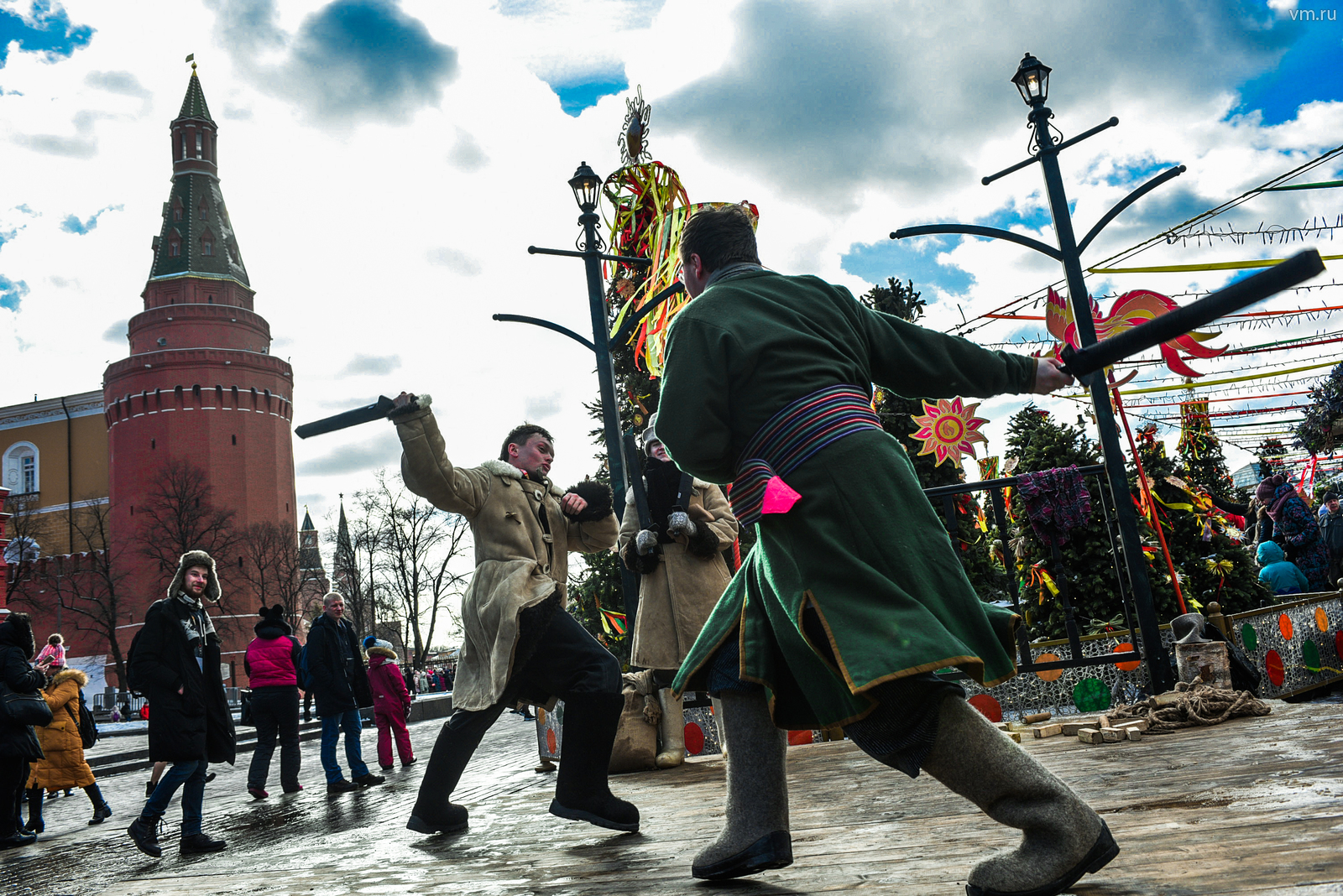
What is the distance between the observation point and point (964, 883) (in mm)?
2125

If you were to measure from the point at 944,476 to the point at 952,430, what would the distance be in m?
3.48

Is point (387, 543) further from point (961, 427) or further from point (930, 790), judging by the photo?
point (930, 790)

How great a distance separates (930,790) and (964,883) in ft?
5.20

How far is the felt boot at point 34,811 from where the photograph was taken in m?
8.15

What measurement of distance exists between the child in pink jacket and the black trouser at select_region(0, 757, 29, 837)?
10.3ft

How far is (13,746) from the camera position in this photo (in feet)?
24.2

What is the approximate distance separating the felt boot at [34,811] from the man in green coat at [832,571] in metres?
8.14

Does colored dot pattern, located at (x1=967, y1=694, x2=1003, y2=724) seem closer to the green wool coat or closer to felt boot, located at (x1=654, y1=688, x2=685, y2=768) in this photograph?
felt boot, located at (x1=654, y1=688, x2=685, y2=768)

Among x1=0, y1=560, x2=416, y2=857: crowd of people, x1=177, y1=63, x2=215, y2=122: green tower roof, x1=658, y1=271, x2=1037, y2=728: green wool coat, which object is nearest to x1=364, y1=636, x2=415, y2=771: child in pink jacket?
x1=0, y1=560, x2=416, y2=857: crowd of people

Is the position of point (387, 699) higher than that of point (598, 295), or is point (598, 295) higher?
point (598, 295)

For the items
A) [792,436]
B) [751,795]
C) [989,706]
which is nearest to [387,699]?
[989,706]

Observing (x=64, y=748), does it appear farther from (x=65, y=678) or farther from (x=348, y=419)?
(x=348, y=419)

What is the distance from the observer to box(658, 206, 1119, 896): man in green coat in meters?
2.06

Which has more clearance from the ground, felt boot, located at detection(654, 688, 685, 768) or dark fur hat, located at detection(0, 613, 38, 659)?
dark fur hat, located at detection(0, 613, 38, 659)
